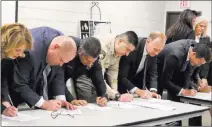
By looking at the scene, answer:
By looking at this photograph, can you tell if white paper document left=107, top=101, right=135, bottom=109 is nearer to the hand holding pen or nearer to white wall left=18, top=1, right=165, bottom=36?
the hand holding pen

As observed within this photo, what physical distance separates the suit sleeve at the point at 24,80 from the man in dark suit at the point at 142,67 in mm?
1104

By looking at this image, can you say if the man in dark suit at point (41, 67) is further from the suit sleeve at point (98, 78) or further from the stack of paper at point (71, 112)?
the suit sleeve at point (98, 78)

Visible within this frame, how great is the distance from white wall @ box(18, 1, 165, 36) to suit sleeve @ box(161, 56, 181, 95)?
245 cm

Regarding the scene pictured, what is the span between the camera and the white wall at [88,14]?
5.11 metres

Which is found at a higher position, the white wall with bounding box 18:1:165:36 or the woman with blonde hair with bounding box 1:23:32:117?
the white wall with bounding box 18:1:165:36

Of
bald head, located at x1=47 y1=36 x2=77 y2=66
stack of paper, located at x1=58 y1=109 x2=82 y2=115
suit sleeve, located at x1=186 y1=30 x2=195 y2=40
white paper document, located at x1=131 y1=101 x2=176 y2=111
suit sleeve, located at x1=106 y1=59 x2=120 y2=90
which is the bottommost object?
white paper document, located at x1=131 y1=101 x2=176 y2=111

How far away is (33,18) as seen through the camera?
511 centimetres

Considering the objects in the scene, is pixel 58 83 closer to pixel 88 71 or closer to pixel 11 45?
pixel 88 71

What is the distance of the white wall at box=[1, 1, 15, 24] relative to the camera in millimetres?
4398

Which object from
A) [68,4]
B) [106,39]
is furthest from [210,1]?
[106,39]

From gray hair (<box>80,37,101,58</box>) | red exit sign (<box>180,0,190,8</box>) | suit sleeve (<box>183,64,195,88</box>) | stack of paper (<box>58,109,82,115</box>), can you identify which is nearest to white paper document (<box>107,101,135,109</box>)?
stack of paper (<box>58,109,82,115</box>)

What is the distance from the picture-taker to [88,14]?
5.91 metres

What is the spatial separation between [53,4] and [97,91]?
292cm

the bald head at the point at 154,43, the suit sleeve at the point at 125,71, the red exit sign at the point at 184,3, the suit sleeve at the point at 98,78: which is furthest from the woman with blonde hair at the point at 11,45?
the red exit sign at the point at 184,3
